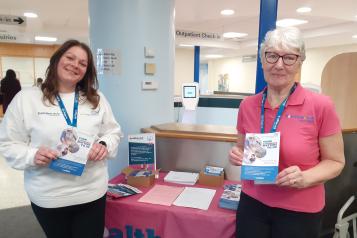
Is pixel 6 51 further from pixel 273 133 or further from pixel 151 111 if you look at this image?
pixel 273 133

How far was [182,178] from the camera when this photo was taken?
2.11 meters

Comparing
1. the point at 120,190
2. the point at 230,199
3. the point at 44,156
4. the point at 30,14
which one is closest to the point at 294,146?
the point at 230,199

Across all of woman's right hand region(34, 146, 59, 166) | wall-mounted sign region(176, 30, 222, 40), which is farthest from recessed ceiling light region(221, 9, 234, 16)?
woman's right hand region(34, 146, 59, 166)

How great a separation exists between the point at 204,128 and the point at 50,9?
4.59m

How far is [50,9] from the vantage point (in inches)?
216

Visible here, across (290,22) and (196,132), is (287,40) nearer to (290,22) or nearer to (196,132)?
(196,132)

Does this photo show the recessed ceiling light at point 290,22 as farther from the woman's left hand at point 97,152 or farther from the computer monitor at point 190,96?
the woman's left hand at point 97,152

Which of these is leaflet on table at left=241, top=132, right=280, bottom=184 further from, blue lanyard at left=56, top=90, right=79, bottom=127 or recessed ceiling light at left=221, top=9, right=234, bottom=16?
recessed ceiling light at left=221, top=9, right=234, bottom=16

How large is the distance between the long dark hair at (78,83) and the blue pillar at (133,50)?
0.89m

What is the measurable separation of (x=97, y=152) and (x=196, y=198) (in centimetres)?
75

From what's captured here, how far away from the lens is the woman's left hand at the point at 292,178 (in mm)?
1105

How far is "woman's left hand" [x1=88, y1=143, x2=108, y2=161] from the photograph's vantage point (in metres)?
1.36

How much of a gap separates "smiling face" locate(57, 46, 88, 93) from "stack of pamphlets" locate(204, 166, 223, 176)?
1.09m

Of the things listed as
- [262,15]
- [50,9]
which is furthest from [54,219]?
[50,9]
